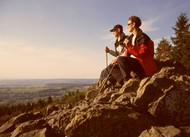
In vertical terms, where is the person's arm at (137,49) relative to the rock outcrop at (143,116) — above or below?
above

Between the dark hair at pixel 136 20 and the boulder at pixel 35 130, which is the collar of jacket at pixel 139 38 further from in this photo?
the boulder at pixel 35 130

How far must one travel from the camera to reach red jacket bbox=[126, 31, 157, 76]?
20.2ft

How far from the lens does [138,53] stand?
618 cm

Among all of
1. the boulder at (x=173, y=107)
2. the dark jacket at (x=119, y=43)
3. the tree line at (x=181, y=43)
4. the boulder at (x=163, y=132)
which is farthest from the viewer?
the tree line at (x=181, y=43)

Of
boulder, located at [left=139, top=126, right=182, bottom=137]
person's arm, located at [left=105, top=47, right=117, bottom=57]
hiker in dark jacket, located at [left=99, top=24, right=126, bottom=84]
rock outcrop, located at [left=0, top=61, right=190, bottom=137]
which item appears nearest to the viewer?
boulder, located at [left=139, top=126, right=182, bottom=137]

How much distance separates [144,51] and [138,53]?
0.83ft

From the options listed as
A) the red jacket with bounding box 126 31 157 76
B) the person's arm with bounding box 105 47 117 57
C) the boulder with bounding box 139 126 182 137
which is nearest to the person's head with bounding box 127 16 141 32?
the red jacket with bounding box 126 31 157 76

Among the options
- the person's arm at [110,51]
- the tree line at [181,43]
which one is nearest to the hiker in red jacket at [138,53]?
the person's arm at [110,51]

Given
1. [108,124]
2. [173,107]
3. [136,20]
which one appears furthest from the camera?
[136,20]

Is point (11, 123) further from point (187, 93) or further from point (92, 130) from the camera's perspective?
point (187, 93)

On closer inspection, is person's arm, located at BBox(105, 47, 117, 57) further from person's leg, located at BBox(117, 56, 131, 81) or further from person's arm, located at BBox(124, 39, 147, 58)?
person's arm, located at BBox(124, 39, 147, 58)

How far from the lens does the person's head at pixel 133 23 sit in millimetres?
6633

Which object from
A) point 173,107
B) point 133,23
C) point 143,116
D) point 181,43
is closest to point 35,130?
point 143,116

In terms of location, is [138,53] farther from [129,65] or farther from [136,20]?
[136,20]
